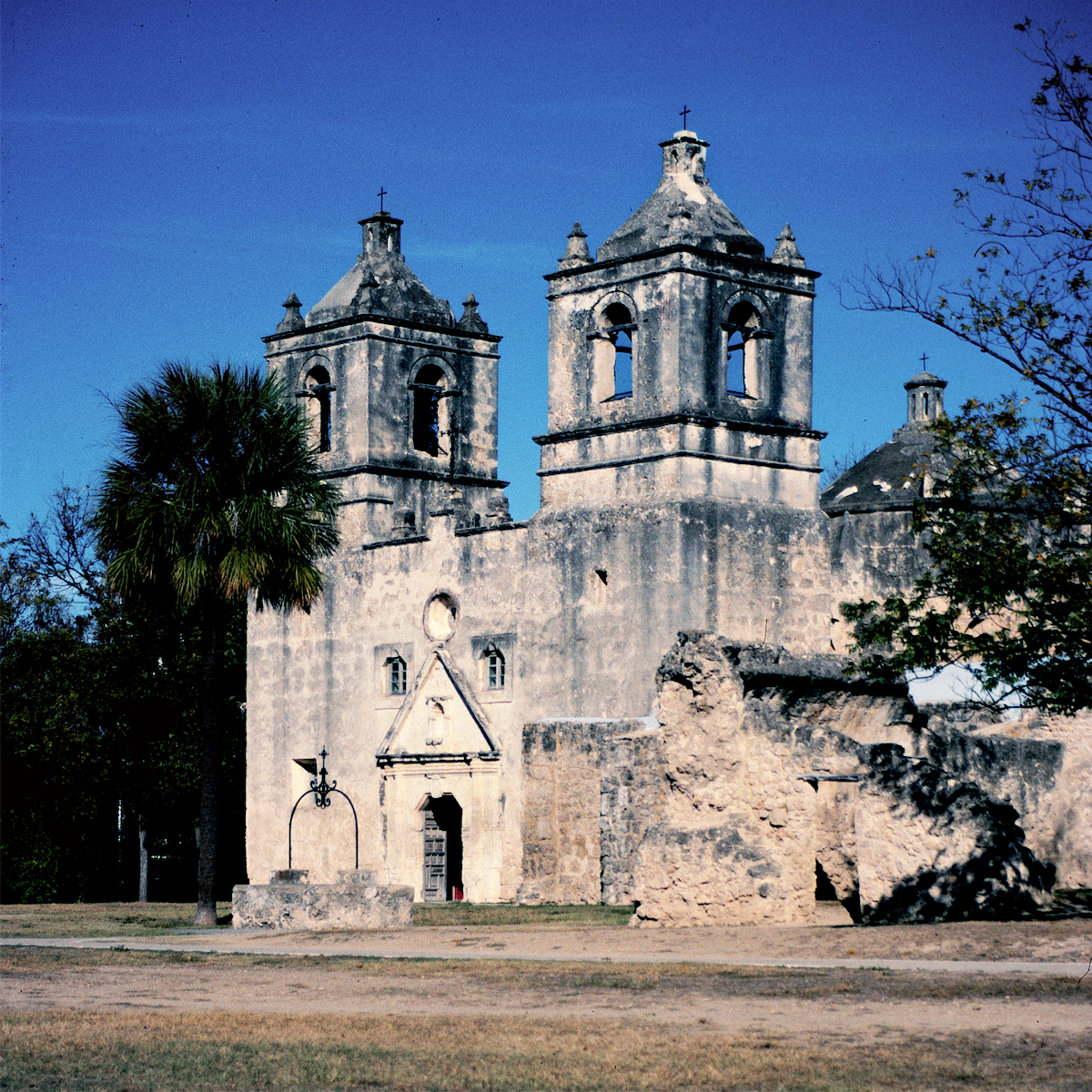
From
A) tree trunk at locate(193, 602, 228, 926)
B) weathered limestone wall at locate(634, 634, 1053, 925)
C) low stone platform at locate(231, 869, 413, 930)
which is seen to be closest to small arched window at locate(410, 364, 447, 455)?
tree trunk at locate(193, 602, 228, 926)

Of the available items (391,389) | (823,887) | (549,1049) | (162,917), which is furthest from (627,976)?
(391,389)

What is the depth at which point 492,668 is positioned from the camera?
116 ft

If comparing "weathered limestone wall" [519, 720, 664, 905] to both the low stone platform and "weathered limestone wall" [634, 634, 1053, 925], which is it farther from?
"weathered limestone wall" [634, 634, 1053, 925]

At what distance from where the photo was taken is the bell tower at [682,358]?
33.5m

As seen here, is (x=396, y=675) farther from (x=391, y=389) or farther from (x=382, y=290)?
(x=382, y=290)

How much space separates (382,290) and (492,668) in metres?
8.92

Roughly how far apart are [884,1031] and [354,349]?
28827 mm

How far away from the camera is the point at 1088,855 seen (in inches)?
1062

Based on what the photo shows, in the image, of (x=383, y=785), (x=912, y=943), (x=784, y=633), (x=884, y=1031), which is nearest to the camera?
(x=884, y=1031)

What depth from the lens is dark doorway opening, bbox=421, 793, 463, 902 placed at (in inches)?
1404

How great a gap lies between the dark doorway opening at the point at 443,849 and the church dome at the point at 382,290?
986 centimetres

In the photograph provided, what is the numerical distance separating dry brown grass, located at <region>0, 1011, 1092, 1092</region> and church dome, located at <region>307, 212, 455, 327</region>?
1107 inches

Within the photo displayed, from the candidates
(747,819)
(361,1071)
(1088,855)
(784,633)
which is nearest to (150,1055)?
(361,1071)

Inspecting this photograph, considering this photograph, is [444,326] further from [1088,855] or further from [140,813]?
[1088,855]
